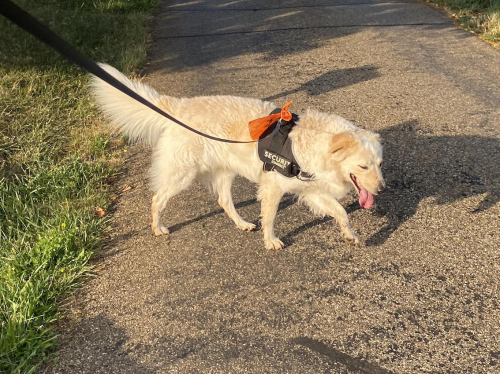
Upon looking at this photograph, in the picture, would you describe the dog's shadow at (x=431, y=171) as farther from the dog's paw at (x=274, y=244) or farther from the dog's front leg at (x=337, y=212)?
the dog's paw at (x=274, y=244)

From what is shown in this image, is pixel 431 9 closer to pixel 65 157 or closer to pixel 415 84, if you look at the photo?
pixel 415 84

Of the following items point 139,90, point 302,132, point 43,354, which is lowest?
point 43,354

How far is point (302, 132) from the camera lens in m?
4.04

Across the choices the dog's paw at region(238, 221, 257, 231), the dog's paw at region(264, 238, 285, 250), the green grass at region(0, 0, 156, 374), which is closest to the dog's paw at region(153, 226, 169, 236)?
the green grass at region(0, 0, 156, 374)

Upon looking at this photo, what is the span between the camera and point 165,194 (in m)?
4.40

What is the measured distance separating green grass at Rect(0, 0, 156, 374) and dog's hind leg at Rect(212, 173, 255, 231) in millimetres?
1179

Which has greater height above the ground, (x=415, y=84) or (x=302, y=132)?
(x=302, y=132)

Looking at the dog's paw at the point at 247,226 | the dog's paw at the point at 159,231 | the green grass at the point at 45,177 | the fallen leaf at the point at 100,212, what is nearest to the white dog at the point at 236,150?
the dog's paw at the point at 159,231

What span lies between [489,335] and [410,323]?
1.69 ft

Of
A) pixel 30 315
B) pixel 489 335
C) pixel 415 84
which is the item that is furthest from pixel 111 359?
pixel 415 84

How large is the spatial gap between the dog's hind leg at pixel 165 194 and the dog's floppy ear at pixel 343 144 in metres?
1.30

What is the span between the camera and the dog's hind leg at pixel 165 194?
430 centimetres

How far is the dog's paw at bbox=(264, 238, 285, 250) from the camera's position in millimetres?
4277

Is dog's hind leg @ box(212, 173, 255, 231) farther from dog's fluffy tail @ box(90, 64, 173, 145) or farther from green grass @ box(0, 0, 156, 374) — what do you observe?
green grass @ box(0, 0, 156, 374)
